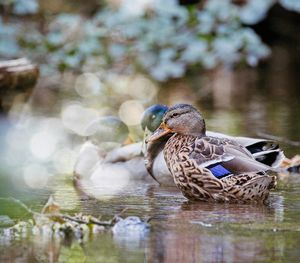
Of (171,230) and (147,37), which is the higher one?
(147,37)

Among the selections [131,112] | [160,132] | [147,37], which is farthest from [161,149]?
[147,37]

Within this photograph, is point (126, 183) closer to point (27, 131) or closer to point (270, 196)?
point (270, 196)

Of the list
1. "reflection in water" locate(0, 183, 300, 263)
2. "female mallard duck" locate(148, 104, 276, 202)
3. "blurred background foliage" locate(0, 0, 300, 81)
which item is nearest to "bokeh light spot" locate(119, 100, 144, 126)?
"blurred background foliage" locate(0, 0, 300, 81)

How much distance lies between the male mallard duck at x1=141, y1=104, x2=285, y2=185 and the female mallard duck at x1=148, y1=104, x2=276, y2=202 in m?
0.21

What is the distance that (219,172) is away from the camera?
6480 millimetres

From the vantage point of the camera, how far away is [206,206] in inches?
254

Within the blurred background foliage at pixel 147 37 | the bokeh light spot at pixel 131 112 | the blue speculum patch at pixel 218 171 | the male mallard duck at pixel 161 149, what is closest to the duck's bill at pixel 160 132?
the male mallard duck at pixel 161 149

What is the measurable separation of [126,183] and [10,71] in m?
3.33

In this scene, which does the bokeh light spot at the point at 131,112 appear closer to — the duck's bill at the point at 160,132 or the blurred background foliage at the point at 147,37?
the blurred background foliage at the point at 147,37

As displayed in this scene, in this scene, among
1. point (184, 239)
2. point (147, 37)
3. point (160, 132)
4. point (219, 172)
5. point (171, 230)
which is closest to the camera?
point (184, 239)

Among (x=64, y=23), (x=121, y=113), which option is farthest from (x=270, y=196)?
(x=64, y=23)

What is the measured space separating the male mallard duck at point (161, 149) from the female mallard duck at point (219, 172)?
0.21 metres

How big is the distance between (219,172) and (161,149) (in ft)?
3.57

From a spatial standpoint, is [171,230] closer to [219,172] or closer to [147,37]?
[219,172]
